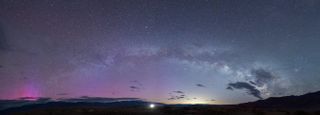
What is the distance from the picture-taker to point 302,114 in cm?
6334

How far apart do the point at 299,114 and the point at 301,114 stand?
3.04ft

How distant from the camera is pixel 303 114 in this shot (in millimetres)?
62906

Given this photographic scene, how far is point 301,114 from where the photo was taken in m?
63.8

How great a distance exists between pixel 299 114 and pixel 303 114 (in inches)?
74.2

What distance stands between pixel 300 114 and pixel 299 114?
33 cm

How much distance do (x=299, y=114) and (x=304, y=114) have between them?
6.93ft

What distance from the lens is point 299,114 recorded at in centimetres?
6475

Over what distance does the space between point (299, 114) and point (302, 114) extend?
1.44 meters

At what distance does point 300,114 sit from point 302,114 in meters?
1.12

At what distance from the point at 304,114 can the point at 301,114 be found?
1186mm

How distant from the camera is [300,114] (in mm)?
64438
